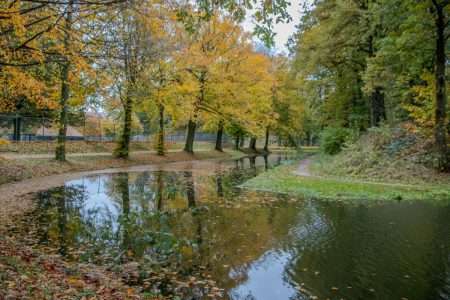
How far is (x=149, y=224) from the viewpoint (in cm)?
791

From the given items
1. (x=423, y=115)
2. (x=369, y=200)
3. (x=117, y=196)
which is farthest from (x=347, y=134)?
(x=117, y=196)

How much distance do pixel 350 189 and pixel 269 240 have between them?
19.6 feet

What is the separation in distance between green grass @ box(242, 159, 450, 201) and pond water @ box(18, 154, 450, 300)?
2.86 feet

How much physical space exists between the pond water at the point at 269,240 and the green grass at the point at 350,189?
0.87 metres

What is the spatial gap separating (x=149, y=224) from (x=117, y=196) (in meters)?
4.18

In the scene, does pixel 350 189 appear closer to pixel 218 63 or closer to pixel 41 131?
pixel 218 63

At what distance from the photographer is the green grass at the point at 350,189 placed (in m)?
10.8

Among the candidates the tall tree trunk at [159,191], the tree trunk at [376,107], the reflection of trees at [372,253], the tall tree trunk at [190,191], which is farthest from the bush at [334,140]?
the reflection of trees at [372,253]

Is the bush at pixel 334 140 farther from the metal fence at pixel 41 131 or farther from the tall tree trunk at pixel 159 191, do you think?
the metal fence at pixel 41 131

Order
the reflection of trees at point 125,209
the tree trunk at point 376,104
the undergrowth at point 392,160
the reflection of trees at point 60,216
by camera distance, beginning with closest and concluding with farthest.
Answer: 1. the reflection of trees at point 125,209
2. the reflection of trees at point 60,216
3. the undergrowth at point 392,160
4. the tree trunk at point 376,104

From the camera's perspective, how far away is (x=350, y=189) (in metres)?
11.9

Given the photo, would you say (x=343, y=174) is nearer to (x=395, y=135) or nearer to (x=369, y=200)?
(x=395, y=135)

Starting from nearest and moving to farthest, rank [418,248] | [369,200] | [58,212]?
[418,248] < [58,212] < [369,200]

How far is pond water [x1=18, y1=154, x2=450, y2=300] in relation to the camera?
16.3ft
